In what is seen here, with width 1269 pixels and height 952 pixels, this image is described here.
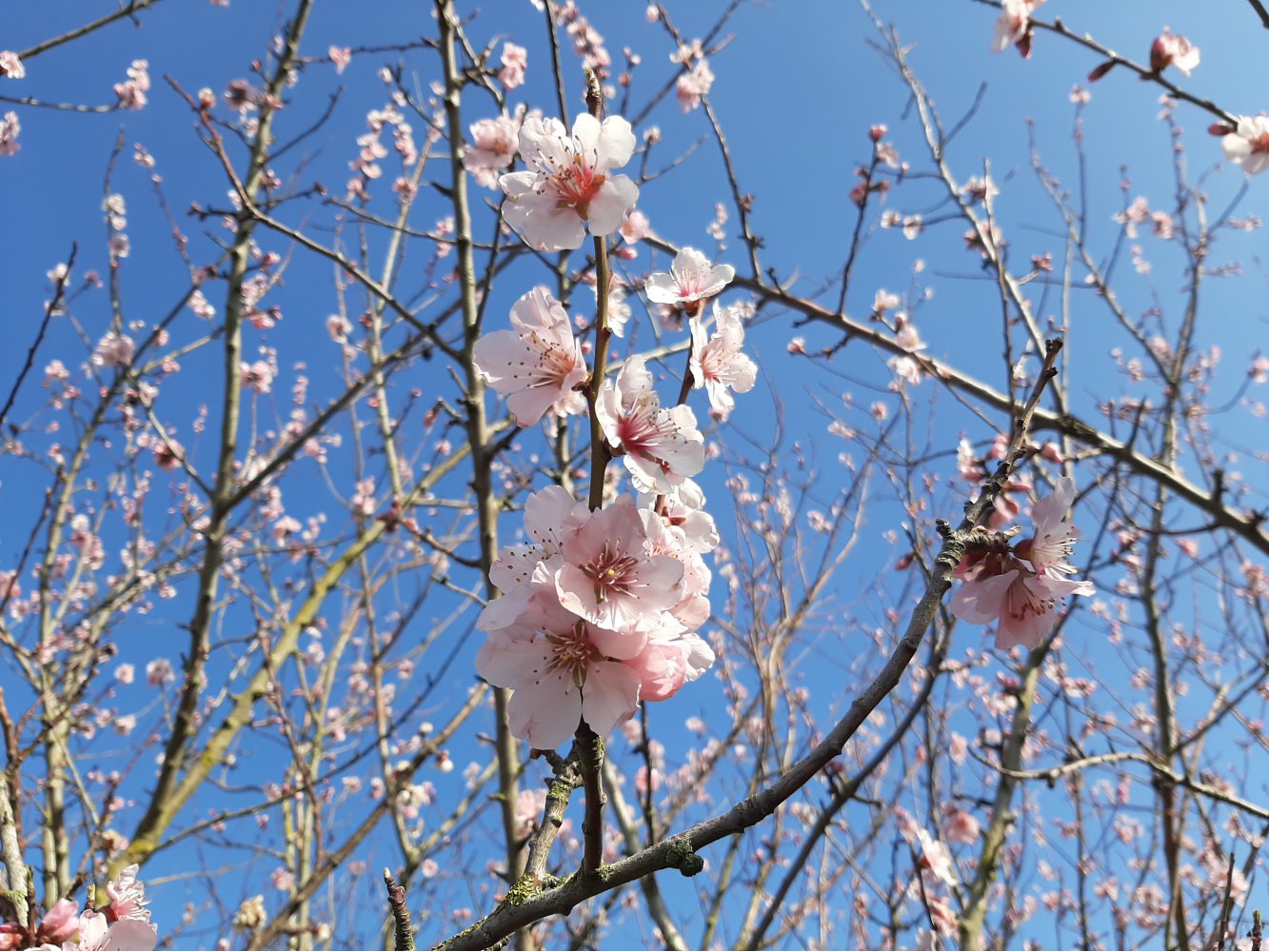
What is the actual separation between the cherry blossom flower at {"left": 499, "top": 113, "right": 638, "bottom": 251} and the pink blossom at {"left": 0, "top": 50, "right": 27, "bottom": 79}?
Answer: 2.66m

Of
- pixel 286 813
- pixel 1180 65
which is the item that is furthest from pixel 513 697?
pixel 286 813

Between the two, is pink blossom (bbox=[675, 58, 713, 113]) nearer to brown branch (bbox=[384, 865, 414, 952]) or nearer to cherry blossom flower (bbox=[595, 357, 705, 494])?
cherry blossom flower (bbox=[595, 357, 705, 494])

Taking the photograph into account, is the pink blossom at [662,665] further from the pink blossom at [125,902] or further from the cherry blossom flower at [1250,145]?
the cherry blossom flower at [1250,145]

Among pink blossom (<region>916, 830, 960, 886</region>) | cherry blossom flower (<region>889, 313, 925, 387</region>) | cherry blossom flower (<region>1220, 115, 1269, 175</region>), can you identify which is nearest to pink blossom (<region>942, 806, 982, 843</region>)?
pink blossom (<region>916, 830, 960, 886</region>)

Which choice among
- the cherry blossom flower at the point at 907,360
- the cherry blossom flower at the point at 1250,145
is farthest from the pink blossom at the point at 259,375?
the cherry blossom flower at the point at 1250,145

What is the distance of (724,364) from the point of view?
4.22 feet

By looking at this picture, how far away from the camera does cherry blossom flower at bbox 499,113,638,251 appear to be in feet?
3.79

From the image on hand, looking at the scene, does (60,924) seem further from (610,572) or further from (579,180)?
(579,180)

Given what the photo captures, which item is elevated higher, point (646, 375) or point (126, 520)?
point (126, 520)

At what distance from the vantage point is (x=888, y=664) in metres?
0.90

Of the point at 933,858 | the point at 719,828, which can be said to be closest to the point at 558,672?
the point at 719,828

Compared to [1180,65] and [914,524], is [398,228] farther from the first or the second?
[1180,65]

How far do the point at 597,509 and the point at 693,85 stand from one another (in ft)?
12.2

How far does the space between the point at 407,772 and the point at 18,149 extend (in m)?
3.84
